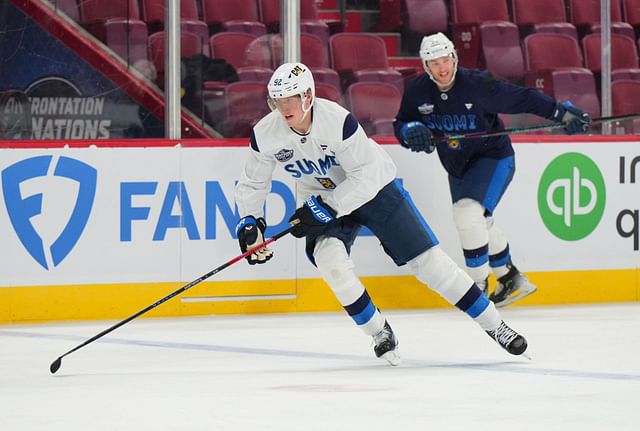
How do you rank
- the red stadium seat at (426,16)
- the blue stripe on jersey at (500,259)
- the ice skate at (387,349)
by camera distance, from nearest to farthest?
the ice skate at (387,349) < the blue stripe on jersey at (500,259) < the red stadium seat at (426,16)

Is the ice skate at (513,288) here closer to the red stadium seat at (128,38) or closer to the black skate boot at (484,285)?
the black skate boot at (484,285)

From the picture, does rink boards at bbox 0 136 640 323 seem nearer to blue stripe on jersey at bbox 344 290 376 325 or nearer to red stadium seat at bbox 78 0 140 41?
red stadium seat at bbox 78 0 140 41

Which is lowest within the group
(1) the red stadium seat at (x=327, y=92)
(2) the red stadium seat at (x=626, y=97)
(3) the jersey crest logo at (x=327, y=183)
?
(3) the jersey crest logo at (x=327, y=183)

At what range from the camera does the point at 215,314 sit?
710cm

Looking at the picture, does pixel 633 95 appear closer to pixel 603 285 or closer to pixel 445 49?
pixel 603 285

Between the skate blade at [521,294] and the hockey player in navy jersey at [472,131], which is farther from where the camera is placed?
the skate blade at [521,294]

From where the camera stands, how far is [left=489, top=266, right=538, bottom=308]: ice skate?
7.18 metres

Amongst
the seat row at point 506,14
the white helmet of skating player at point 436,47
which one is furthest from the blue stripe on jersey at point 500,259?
the seat row at point 506,14

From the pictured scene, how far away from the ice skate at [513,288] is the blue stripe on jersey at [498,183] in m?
0.35

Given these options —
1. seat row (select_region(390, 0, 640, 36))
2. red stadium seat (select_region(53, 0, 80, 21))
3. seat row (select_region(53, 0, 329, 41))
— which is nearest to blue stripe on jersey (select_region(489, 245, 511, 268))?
seat row (select_region(390, 0, 640, 36))

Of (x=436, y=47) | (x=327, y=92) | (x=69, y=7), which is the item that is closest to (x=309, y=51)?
(x=327, y=92)

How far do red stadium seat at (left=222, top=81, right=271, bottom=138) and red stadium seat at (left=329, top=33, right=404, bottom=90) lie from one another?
17.2 inches

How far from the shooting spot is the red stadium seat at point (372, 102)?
755 cm

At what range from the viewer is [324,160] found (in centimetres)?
532
